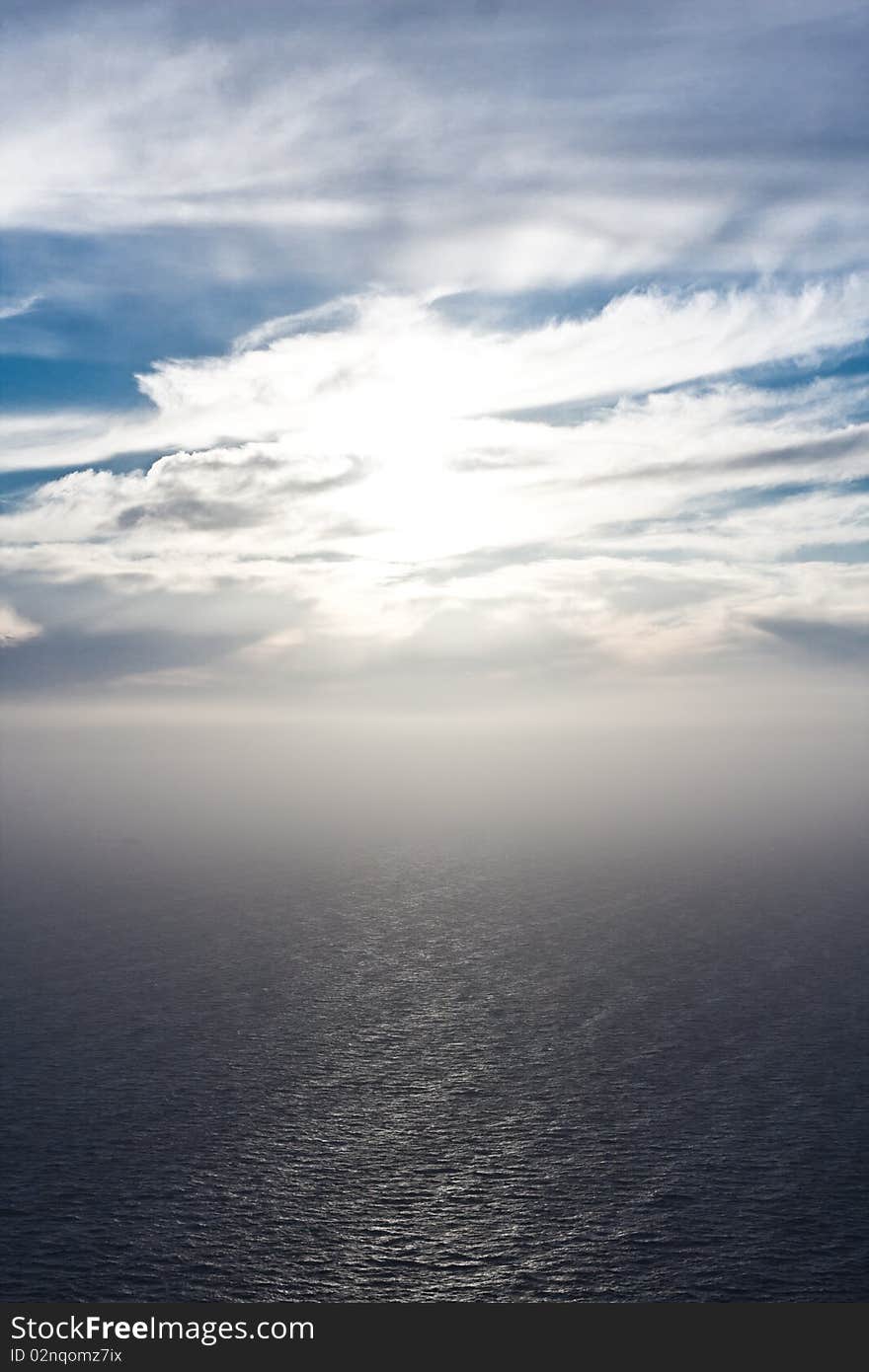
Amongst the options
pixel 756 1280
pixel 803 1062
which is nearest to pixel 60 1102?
pixel 756 1280

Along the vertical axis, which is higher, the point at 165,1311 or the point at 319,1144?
the point at 319,1144

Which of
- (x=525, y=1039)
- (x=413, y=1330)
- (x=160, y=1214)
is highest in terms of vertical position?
(x=525, y=1039)

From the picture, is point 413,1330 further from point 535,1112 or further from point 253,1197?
point 535,1112

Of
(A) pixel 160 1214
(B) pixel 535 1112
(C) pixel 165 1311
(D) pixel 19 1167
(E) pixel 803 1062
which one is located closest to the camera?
(C) pixel 165 1311

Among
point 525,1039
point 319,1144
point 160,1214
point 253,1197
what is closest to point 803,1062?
point 525,1039

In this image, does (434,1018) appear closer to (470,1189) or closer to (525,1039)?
(525,1039)

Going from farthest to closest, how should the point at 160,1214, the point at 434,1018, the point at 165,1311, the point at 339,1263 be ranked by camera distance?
1. the point at 434,1018
2. the point at 160,1214
3. the point at 339,1263
4. the point at 165,1311

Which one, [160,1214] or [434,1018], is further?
[434,1018]

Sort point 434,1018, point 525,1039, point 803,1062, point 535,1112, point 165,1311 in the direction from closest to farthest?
1. point 165,1311
2. point 535,1112
3. point 803,1062
4. point 525,1039
5. point 434,1018

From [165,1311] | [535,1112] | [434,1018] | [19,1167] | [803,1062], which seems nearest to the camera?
[165,1311]
